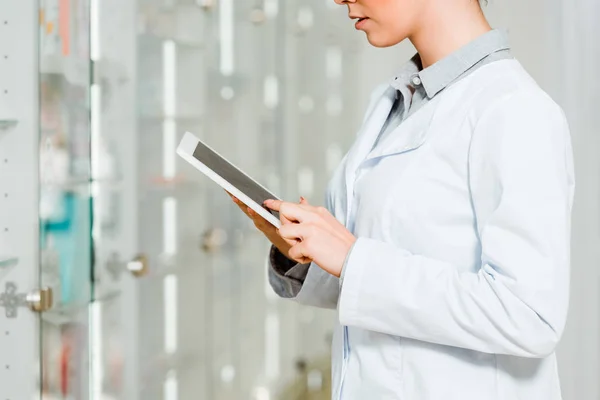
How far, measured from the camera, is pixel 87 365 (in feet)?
4.42

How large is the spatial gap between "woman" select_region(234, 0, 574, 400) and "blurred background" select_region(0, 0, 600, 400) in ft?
1.66

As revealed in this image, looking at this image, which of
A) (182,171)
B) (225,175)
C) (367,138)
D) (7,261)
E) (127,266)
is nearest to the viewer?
(225,175)

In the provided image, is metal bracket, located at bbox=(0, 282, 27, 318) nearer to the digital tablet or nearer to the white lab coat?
the digital tablet

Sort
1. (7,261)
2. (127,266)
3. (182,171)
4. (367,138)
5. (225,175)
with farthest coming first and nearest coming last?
(182,171) < (127,266) < (7,261) < (367,138) < (225,175)

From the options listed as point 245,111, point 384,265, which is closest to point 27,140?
point 384,265

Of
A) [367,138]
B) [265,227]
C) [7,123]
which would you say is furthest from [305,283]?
[7,123]

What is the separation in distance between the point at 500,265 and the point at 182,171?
1.06 meters

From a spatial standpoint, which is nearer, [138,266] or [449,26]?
[449,26]

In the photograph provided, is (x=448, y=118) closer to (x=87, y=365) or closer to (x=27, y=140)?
(x=27, y=140)

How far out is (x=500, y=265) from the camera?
2.65 feet

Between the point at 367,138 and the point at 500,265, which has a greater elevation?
the point at 367,138

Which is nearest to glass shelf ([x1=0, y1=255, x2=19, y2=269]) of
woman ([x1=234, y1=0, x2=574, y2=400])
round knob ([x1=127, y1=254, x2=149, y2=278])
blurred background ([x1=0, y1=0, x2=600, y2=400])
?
blurred background ([x1=0, y1=0, x2=600, y2=400])

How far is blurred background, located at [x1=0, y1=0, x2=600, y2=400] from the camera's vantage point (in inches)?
47.6

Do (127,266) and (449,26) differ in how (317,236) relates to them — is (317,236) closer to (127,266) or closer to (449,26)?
(449,26)
